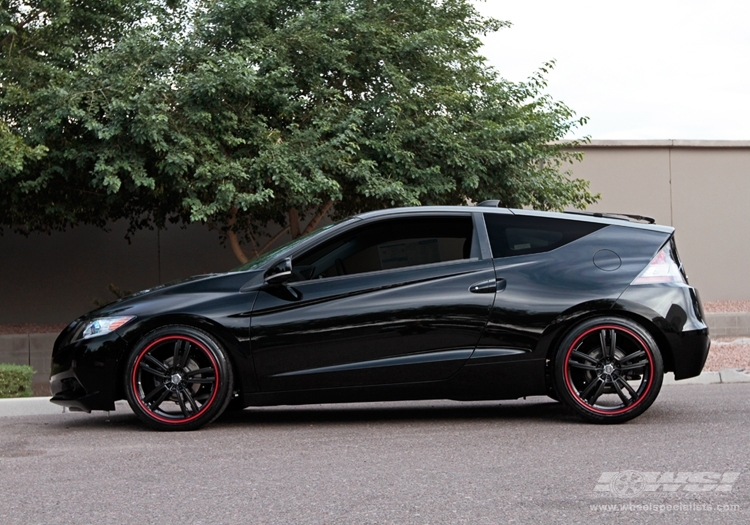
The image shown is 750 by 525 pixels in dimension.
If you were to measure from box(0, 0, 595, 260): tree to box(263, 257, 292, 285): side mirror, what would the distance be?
207 inches

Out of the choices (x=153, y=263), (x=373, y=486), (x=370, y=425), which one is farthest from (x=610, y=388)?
(x=153, y=263)

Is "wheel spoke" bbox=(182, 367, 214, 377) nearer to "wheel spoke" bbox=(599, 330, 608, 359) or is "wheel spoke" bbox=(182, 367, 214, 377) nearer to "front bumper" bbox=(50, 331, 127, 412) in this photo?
"front bumper" bbox=(50, 331, 127, 412)

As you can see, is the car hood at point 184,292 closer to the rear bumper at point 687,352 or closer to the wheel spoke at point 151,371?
the wheel spoke at point 151,371

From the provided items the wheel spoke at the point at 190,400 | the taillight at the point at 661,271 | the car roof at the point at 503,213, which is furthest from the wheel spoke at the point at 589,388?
the wheel spoke at the point at 190,400

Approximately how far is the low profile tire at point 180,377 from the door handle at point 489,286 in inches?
70.2

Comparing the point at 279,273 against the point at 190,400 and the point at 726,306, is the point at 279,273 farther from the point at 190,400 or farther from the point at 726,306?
the point at 726,306

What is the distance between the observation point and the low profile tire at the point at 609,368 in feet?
20.3

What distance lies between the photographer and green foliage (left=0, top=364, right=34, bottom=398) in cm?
887

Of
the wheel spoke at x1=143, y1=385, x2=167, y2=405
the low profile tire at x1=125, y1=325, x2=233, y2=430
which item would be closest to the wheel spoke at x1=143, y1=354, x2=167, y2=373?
the low profile tire at x1=125, y1=325, x2=233, y2=430

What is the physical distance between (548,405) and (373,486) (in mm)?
3215

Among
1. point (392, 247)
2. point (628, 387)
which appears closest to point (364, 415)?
point (392, 247)

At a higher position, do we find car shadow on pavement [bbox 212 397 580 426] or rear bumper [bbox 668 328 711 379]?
rear bumper [bbox 668 328 711 379]

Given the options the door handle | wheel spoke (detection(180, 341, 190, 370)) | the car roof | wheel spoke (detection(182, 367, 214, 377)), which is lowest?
wheel spoke (detection(182, 367, 214, 377))
